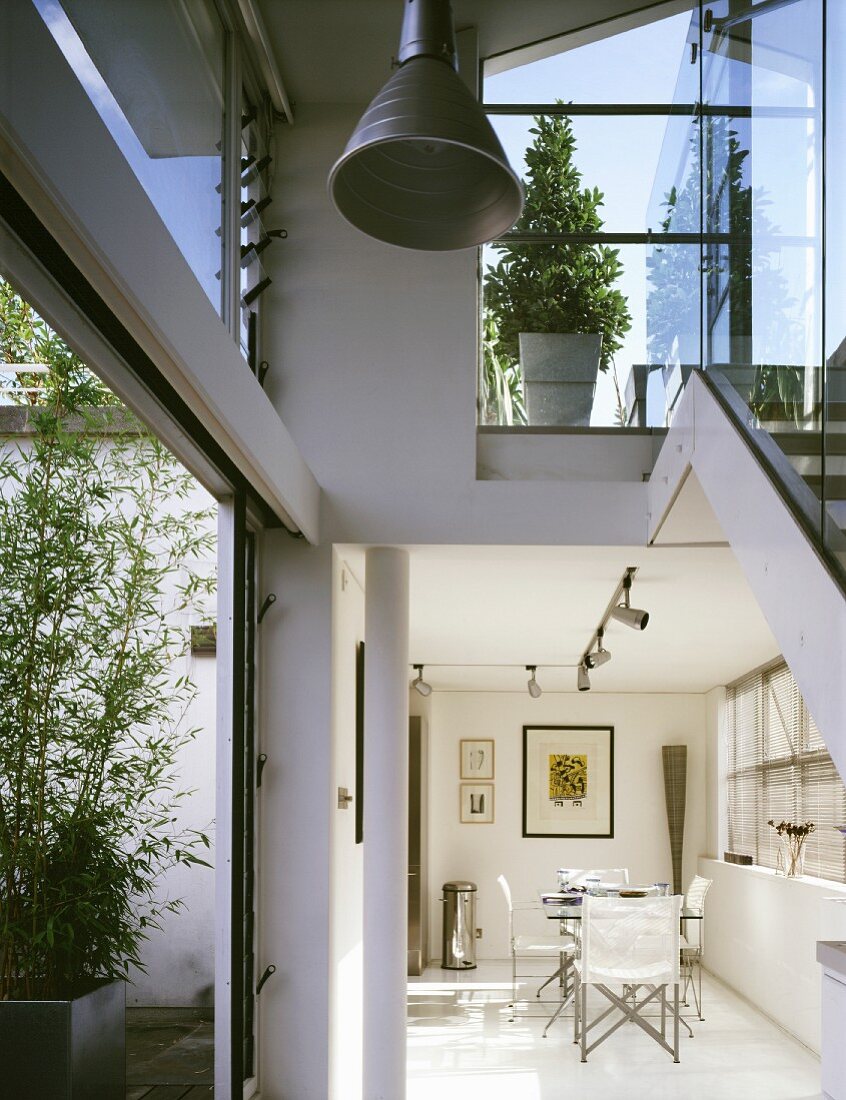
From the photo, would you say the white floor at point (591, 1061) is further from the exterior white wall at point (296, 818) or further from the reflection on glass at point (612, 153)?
the reflection on glass at point (612, 153)

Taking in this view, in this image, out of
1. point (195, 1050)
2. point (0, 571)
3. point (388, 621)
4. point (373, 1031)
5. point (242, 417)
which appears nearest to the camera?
point (0, 571)

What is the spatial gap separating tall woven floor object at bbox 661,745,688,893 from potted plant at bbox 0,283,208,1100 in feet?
30.6

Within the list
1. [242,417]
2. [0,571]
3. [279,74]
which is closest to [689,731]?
[279,74]

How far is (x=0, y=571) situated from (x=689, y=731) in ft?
35.8

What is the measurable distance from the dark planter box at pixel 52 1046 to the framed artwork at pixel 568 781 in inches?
373

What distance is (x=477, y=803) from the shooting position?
12633 millimetres

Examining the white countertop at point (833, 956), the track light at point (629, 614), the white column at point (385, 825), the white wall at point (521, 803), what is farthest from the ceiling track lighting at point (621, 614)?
the white wall at point (521, 803)

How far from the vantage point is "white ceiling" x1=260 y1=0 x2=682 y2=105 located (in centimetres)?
482

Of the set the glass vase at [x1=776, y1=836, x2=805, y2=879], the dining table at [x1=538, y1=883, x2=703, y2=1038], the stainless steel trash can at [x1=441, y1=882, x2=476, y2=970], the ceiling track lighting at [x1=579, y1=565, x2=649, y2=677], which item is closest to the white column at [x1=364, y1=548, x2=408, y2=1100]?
the ceiling track lighting at [x1=579, y1=565, x2=649, y2=677]

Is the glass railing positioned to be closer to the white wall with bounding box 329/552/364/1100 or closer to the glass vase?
the white wall with bounding box 329/552/364/1100

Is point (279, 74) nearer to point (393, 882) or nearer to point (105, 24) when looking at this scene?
point (105, 24)

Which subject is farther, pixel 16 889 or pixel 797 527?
pixel 16 889

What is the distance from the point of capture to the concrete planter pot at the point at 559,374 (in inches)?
220

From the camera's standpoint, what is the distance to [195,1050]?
3928mm
